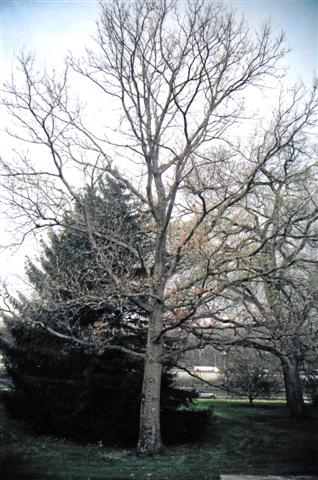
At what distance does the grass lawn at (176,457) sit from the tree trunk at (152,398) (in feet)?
1.37

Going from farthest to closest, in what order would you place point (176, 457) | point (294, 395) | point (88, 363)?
1. point (294, 395)
2. point (88, 363)
3. point (176, 457)

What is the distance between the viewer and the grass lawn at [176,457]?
28.8 feet

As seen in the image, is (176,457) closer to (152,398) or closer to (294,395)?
(152,398)

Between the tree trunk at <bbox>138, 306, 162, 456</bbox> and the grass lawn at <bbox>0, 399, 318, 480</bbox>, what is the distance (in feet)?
1.37

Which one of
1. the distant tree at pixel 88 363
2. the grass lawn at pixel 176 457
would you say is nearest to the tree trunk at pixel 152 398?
the grass lawn at pixel 176 457

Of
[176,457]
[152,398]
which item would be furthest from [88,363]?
[176,457]

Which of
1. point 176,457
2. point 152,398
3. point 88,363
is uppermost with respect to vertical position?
point 88,363

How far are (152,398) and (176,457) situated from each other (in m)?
1.59

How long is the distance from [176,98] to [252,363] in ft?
56.2

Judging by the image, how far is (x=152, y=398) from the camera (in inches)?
435

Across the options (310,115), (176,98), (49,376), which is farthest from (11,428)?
(310,115)

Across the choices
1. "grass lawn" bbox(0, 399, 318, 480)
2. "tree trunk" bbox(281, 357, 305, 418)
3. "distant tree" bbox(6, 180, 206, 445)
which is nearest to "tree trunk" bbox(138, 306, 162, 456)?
"grass lawn" bbox(0, 399, 318, 480)

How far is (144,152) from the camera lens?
41.3 feet

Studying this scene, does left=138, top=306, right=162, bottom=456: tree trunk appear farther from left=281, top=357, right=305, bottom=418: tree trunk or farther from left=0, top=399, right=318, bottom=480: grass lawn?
left=281, top=357, right=305, bottom=418: tree trunk
